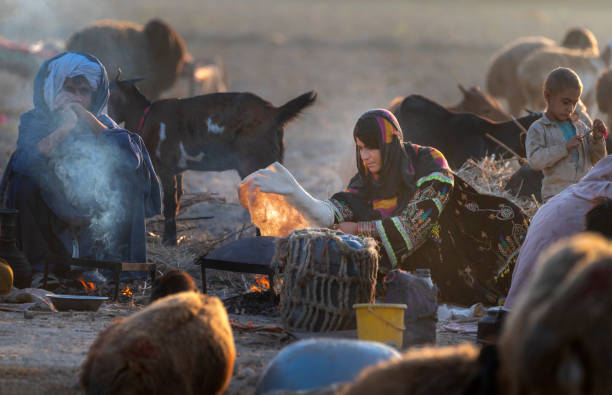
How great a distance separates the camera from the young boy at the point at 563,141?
627 centimetres

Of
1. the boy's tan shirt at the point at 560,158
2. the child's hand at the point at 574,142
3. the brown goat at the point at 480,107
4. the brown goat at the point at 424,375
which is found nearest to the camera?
the brown goat at the point at 424,375

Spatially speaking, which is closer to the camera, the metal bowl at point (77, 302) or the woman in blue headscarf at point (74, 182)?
the metal bowl at point (77, 302)

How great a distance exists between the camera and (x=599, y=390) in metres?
2.03

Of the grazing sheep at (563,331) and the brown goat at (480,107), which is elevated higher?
the brown goat at (480,107)

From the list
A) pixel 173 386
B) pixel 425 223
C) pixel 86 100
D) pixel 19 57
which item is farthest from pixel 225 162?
pixel 19 57

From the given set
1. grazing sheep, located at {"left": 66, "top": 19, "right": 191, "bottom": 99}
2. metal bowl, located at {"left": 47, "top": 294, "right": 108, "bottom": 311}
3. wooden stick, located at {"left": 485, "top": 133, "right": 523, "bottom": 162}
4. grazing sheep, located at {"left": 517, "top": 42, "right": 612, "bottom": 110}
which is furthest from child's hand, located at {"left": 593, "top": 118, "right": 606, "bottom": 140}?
grazing sheep, located at {"left": 66, "top": 19, "right": 191, "bottom": 99}

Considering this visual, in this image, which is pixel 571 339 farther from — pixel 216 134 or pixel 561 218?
pixel 216 134

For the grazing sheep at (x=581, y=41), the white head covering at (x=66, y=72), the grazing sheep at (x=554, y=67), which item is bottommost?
the white head covering at (x=66, y=72)

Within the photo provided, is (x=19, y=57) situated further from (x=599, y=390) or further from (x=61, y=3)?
(x=61, y=3)

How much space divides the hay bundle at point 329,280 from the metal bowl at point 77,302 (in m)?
1.25

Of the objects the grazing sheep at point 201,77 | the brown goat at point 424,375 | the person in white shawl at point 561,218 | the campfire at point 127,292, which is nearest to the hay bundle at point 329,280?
the person in white shawl at point 561,218

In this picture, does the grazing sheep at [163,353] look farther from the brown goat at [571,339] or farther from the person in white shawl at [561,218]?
the person in white shawl at [561,218]

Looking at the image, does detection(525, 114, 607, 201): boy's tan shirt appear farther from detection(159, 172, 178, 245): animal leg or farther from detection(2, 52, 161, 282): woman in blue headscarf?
detection(159, 172, 178, 245): animal leg

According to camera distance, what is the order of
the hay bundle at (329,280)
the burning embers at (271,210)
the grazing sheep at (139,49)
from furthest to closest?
the grazing sheep at (139,49) → the burning embers at (271,210) → the hay bundle at (329,280)
